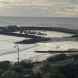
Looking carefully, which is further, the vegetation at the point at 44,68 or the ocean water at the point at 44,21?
the ocean water at the point at 44,21

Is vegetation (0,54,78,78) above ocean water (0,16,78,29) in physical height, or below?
below

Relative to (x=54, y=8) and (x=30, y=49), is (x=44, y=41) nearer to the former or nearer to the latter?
(x=30, y=49)

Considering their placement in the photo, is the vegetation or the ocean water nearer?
the vegetation

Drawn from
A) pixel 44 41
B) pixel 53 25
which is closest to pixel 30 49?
pixel 44 41

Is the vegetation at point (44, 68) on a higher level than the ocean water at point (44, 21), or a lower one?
lower
